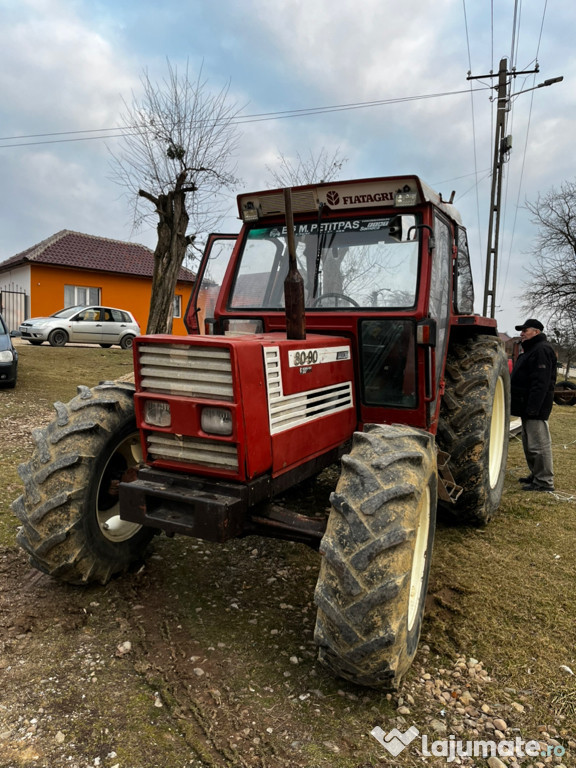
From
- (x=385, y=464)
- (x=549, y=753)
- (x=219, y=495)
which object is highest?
(x=385, y=464)

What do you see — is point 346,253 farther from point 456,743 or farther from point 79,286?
point 79,286

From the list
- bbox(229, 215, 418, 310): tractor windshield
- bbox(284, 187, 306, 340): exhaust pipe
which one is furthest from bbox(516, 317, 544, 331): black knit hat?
bbox(284, 187, 306, 340): exhaust pipe

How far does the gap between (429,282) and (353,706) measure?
2.42m

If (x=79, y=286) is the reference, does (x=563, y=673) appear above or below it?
below

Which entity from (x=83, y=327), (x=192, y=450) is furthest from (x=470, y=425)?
(x=83, y=327)

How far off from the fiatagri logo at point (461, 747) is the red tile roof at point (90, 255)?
24.3 metres

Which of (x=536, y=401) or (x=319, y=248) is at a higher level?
(x=319, y=248)

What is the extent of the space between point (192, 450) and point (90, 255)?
2545 centimetres

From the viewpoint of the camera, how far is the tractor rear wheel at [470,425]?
4.26 metres

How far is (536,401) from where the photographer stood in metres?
6.07

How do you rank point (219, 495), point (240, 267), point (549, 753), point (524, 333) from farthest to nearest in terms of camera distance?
point (524, 333) → point (240, 267) → point (219, 495) → point (549, 753)

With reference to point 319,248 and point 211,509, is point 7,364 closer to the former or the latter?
point 319,248

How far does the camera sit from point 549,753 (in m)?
2.39

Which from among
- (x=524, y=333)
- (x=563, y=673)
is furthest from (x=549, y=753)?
(x=524, y=333)
